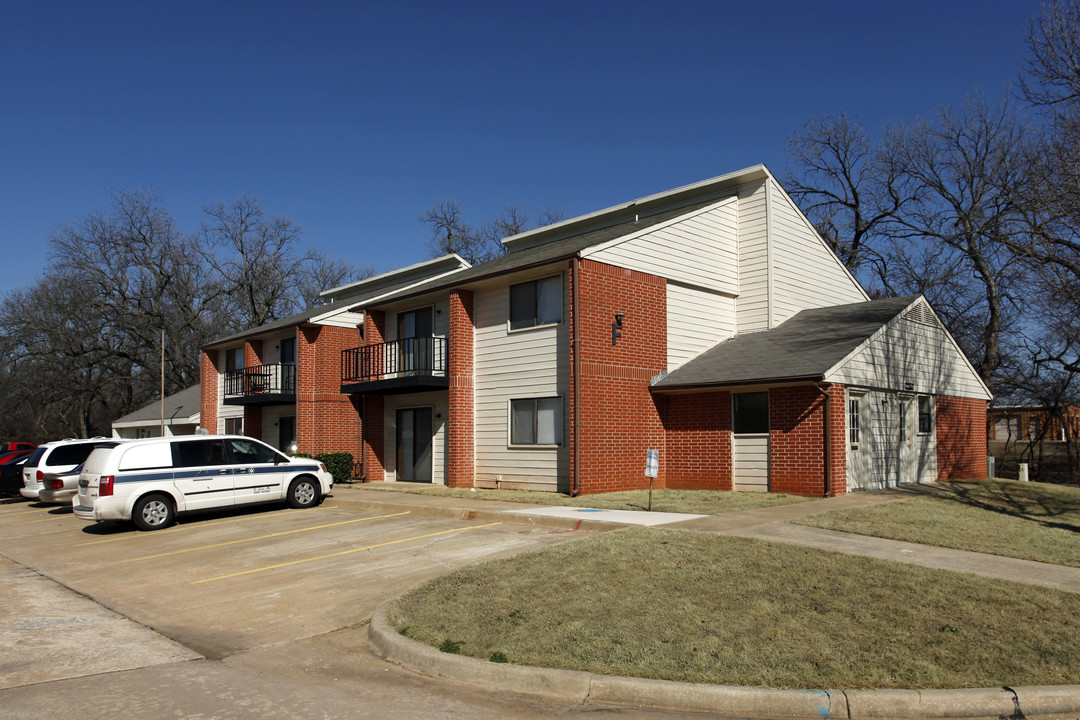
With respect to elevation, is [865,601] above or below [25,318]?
below

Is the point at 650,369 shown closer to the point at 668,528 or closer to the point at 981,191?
the point at 668,528

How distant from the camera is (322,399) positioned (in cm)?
2723

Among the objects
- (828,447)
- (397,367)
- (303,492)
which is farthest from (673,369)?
(303,492)

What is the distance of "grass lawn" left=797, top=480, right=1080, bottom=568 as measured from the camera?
1037 centimetres

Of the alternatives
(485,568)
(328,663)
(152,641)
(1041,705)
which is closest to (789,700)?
(1041,705)

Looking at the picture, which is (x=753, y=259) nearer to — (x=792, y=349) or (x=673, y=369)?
(x=792, y=349)

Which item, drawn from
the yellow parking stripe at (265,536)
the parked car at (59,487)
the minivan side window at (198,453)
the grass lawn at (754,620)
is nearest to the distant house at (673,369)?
the yellow parking stripe at (265,536)

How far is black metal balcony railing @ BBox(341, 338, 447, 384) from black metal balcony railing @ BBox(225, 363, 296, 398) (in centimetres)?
359

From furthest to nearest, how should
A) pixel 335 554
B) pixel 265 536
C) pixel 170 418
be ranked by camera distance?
pixel 170 418, pixel 265 536, pixel 335 554

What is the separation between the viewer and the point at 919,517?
13.0 meters

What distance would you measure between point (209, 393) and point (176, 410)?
6.73 metres

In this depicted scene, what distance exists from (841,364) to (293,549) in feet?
38.1

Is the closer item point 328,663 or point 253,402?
point 328,663

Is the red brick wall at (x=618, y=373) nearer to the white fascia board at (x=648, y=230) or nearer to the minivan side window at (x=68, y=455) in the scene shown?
the white fascia board at (x=648, y=230)
